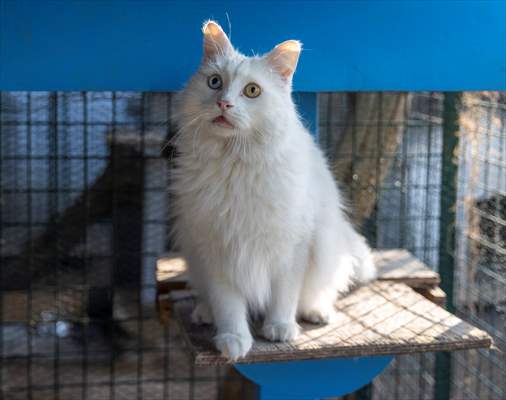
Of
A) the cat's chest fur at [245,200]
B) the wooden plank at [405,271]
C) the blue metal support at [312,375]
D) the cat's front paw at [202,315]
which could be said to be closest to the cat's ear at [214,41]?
the cat's chest fur at [245,200]

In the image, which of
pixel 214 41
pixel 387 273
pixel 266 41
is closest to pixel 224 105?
pixel 214 41

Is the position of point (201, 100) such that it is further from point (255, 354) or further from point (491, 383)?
point (491, 383)

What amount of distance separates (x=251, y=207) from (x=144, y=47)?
0.52 meters

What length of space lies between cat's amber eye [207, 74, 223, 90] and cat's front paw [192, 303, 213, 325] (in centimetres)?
58

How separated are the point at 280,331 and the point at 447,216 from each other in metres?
1.20

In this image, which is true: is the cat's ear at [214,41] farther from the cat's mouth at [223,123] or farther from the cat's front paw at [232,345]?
the cat's front paw at [232,345]

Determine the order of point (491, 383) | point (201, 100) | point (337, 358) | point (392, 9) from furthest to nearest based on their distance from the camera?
point (491, 383)
point (392, 9)
point (337, 358)
point (201, 100)

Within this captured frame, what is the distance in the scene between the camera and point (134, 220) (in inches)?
122

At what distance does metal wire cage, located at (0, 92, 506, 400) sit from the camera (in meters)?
2.79

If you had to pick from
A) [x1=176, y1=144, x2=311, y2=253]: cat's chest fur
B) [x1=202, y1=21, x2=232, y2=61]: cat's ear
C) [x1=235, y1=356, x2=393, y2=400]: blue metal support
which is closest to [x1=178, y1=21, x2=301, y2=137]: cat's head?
[x1=202, y1=21, x2=232, y2=61]: cat's ear

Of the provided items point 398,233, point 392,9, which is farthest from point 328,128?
point 392,9

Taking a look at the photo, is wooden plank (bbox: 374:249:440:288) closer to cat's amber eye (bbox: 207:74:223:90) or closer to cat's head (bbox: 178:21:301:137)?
cat's head (bbox: 178:21:301:137)

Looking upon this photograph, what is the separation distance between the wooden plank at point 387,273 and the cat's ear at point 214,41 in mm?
717

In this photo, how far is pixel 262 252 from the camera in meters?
1.81
